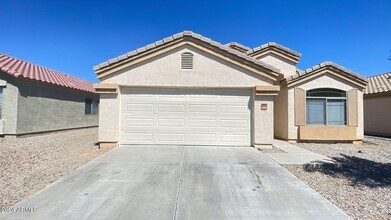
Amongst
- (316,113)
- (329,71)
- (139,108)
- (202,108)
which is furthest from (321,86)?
(139,108)

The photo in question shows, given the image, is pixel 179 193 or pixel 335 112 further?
pixel 335 112

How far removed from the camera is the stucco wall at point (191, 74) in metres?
10.0

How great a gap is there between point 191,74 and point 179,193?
6.08 m

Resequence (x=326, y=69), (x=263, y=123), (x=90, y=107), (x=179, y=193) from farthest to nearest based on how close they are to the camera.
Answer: (x=90, y=107), (x=326, y=69), (x=263, y=123), (x=179, y=193)

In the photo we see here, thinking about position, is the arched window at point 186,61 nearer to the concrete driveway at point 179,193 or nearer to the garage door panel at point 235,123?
the garage door panel at point 235,123

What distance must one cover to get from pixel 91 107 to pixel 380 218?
20.1 m

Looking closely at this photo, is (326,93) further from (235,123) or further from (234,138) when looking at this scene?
(234,138)

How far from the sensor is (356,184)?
221 inches

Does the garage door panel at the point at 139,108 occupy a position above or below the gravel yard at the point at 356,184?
above

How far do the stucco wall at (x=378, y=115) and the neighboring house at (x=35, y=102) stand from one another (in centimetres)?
2068

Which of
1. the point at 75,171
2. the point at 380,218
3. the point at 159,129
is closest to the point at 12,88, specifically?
the point at 159,129

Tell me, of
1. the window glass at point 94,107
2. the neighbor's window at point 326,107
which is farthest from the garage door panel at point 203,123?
the window glass at point 94,107

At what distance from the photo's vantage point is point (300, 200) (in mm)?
4566

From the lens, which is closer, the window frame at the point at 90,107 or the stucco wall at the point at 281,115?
the stucco wall at the point at 281,115
